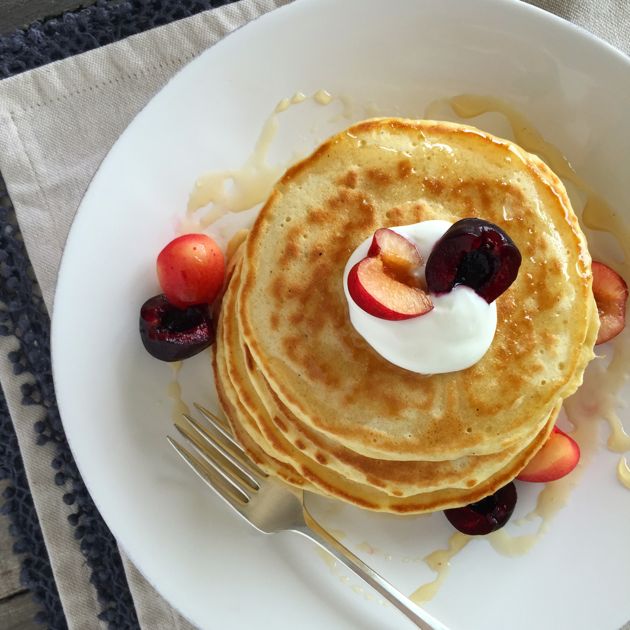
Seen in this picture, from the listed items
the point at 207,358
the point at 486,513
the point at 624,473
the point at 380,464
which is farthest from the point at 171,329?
the point at 624,473

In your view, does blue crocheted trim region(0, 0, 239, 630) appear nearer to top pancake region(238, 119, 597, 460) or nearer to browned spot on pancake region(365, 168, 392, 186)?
top pancake region(238, 119, 597, 460)

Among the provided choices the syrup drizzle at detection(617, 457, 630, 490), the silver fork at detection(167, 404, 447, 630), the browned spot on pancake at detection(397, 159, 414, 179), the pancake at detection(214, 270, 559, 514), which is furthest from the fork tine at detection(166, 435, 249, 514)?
the syrup drizzle at detection(617, 457, 630, 490)

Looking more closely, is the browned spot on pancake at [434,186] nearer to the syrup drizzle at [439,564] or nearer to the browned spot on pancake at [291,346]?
the browned spot on pancake at [291,346]

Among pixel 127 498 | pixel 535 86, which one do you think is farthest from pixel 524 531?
pixel 535 86

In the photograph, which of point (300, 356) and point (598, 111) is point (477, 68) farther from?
point (300, 356)

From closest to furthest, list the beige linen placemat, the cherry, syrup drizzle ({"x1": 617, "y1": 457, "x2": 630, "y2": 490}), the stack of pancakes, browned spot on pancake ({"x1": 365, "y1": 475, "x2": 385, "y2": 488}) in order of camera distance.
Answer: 1. the stack of pancakes
2. browned spot on pancake ({"x1": 365, "y1": 475, "x2": 385, "y2": 488})
3. the cherry
4. syrup drizzle ({"x1": 617, "y1": 457, "x2": 630, "y2": 490})
5. the beige linen placemat

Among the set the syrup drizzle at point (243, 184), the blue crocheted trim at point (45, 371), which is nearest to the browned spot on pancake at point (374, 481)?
the syrup drizzle at point (243, 184)

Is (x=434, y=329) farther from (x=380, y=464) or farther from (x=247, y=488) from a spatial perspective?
(x=247, y=488)
